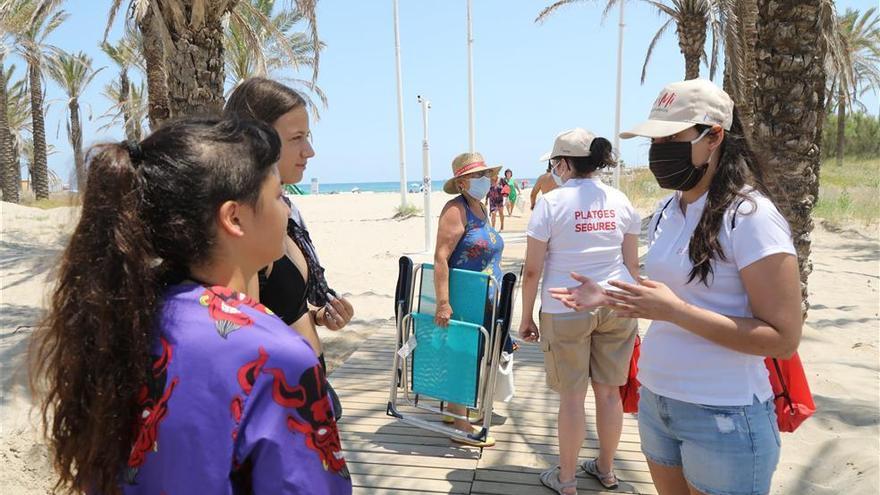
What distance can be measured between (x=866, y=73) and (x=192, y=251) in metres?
40.7

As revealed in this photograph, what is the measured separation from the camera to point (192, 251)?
44.4 inches

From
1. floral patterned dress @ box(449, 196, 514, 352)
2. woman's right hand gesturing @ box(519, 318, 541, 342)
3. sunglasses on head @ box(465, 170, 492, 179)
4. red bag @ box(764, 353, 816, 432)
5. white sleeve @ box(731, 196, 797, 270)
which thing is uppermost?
sunglasses on head @ box(465, 170, 492, 179)

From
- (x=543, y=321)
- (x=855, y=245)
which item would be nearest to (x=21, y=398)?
(x=543, y=321)

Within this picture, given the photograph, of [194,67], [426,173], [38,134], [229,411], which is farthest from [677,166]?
[38,134]

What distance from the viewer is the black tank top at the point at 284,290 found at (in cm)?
221

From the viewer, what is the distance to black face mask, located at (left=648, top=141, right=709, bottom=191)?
2.03 m

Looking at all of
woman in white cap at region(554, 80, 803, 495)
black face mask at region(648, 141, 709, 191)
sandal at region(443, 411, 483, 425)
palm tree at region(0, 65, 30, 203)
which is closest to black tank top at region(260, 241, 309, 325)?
woman in white cap at region(554, 80, 803, 495)

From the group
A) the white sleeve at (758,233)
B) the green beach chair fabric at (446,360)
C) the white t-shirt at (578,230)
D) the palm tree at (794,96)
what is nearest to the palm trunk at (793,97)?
the palm tree at (794,96)

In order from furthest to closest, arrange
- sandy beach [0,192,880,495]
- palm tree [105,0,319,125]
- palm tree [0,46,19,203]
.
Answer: palm tree [0,46,19,203], palm tree [105,0,319,125], sandy beach [0,192,880,495]

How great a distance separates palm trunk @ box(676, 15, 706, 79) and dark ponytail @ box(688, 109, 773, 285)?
14.8 meters

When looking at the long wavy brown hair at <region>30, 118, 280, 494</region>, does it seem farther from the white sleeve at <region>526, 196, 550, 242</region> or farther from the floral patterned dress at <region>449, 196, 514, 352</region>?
the floral patterned dress at <region>449, 196, 514, 352</region>

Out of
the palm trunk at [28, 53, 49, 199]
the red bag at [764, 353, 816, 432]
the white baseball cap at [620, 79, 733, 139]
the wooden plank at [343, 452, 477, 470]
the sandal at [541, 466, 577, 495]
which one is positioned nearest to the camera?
the white baseball cap at [620, 79, 733, 139]

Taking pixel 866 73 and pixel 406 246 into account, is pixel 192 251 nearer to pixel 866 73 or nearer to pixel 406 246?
pixel 406 246

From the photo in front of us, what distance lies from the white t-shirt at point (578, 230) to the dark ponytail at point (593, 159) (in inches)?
2.3
